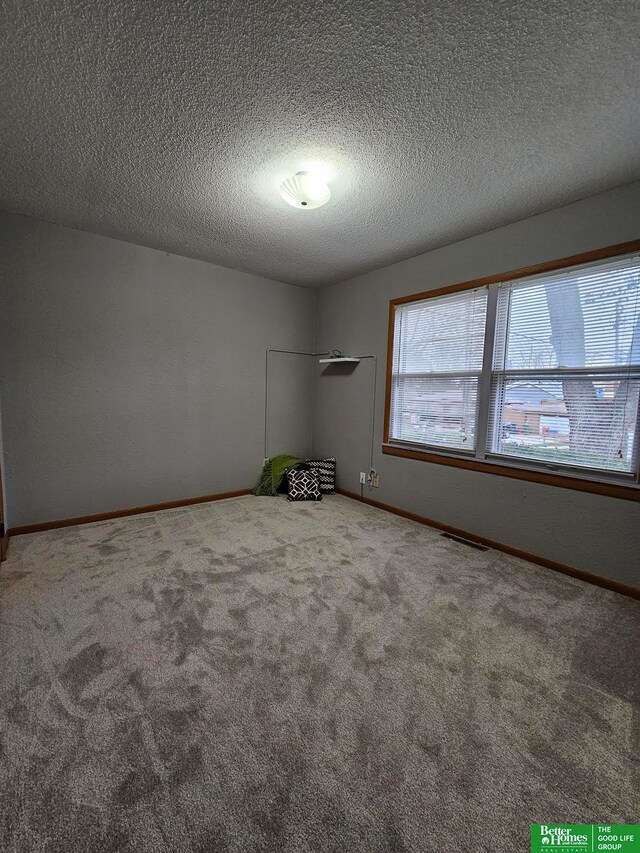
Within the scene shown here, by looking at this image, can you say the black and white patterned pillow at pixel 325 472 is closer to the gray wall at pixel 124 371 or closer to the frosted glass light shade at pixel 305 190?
the gray wall at pixel 124 371

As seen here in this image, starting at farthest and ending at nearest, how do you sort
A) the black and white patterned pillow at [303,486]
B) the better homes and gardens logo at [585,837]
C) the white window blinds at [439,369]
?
the black and white patterned pillow at [303,486] < the white window blinds at [439,369] < the better homes and gardens logo at [585,837]

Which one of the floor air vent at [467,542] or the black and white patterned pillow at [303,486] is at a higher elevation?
the black and white patterned pillow at [303,486]

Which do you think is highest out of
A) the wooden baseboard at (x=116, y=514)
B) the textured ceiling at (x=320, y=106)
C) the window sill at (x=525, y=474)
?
the textured ceiling at (x=320, y=106)

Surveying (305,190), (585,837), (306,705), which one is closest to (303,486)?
(306,705)

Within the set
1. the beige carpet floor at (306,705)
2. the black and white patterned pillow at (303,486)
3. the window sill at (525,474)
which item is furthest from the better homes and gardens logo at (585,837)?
the black and white patterned pillow at (303,486)

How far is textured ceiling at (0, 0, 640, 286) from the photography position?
47.6 inches

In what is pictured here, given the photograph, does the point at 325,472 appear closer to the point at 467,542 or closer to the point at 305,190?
the point at 467,542

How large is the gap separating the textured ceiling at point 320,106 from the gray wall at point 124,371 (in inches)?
21.6

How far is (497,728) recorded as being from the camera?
4.03 feet

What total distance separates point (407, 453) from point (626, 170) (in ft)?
8.03

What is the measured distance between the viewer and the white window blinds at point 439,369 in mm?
2916

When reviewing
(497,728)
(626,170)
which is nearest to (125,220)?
(626,170)

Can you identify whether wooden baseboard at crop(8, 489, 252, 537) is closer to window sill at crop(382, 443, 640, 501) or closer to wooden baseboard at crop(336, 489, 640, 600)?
wooden baseboard at crop(336, 489, 640, 600)

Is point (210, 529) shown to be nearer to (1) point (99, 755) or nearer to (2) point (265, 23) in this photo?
(1) point (99, 755)
